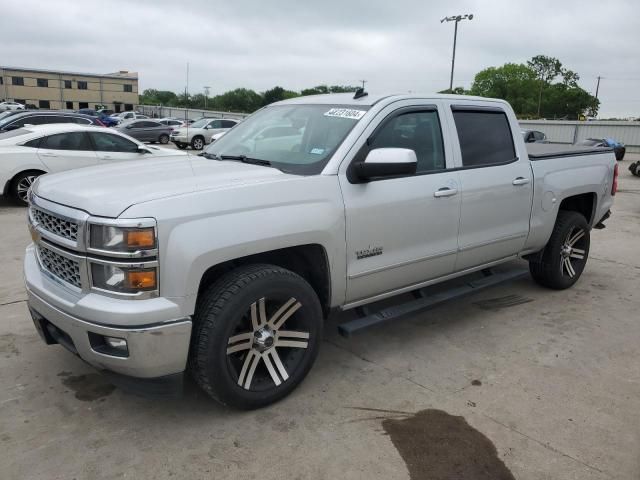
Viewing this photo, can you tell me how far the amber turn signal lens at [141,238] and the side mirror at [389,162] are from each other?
1.37 m

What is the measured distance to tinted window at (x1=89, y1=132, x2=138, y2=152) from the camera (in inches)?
392

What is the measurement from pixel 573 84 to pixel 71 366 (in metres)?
110

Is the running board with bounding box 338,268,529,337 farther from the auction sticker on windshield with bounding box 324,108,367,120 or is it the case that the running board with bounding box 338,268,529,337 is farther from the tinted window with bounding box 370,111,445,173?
the auction sticker on windshield with bounding box 324,108,367,120

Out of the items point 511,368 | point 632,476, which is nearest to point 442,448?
point 632,476

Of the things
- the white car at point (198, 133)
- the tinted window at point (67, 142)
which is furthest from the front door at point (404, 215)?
the white car at point (198, 133)

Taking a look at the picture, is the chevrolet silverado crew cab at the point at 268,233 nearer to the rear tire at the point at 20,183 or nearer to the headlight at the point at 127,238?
the headlight at the point at 127,238

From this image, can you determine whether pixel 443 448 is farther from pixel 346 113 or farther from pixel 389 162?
pixel 346 113

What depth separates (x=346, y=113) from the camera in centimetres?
367

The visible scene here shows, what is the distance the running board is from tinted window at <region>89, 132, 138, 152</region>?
7618 mm

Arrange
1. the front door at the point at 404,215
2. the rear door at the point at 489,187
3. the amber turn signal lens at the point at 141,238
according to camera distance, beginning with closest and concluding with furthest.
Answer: the amber turn signal lens at the point at 141,238, the front door at the point at 404,215, the rear door at the point at 489,187

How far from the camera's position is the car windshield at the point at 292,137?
3445 millimetres

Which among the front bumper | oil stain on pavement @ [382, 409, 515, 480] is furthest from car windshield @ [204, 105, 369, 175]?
oil stain on pavement @ [382, 409, 515, 480]

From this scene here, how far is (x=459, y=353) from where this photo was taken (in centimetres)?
400

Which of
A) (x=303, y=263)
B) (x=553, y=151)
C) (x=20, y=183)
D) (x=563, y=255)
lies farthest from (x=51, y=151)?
(x=563, y=255)
